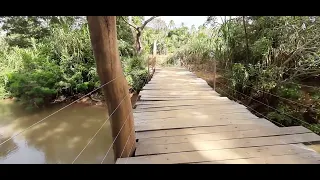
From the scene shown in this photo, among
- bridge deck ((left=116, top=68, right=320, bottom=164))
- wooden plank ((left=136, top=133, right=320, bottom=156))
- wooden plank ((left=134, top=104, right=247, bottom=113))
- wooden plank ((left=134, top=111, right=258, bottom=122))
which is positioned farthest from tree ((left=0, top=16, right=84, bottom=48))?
wooden plank ((left=136, top=133, right=320, bottom=156))

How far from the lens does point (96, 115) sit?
6.43m

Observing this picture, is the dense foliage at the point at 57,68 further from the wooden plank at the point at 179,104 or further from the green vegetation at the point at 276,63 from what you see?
the wooden plank at the point at 179,104

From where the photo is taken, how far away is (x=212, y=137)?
189cm

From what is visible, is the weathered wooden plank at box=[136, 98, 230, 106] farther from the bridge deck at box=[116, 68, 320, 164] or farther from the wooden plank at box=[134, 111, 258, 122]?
the wooden plank at box=[134, 111, 258, 122]

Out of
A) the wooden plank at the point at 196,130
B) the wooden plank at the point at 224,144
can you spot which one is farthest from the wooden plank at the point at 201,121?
the wooden plank at the point at 224,144

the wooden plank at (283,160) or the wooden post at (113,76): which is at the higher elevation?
the wooden post at (113,76)

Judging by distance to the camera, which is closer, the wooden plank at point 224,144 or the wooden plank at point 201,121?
the wooden plank at point 224,144

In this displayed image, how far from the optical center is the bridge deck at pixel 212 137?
5.04 feet

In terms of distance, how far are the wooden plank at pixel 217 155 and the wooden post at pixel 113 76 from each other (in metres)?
0.15

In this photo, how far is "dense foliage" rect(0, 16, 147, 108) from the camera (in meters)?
6.57

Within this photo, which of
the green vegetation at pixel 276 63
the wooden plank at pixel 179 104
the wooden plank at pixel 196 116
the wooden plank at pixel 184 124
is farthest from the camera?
the green vegetation at pixel 276 63

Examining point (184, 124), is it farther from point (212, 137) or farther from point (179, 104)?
point (179, 104)

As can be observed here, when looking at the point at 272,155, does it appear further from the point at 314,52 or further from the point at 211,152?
the point at 314,52
